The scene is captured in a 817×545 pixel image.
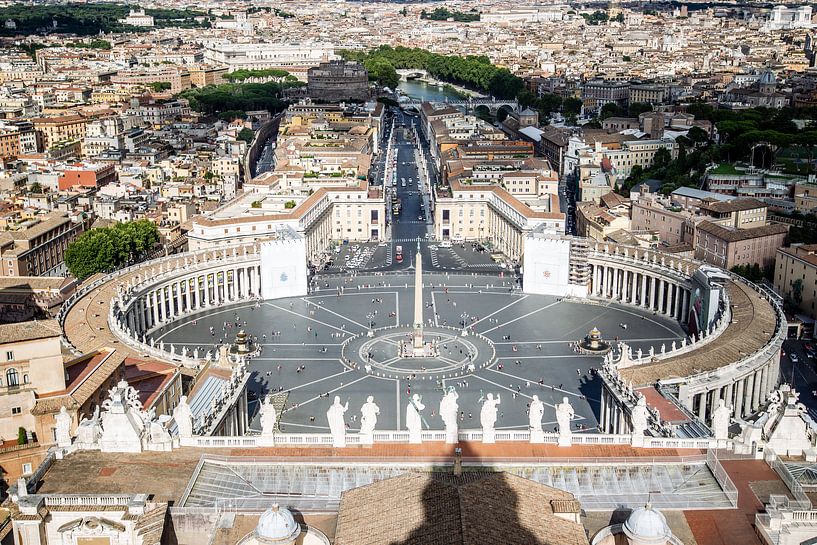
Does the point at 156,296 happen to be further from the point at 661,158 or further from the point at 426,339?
the point at 661,158

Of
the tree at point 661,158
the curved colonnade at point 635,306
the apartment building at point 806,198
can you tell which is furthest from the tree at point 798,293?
the tree at point 661,158

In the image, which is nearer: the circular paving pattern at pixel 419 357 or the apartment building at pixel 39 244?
the circular paving pattern at pixel 419 357

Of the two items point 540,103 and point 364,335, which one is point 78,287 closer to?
point 364,335

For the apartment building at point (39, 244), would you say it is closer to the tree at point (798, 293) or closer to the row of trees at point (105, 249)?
the row of trees at point (105, 249)

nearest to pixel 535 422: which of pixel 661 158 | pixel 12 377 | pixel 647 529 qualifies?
pixel 647 529

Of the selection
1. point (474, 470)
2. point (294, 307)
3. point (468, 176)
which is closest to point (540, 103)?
point (468, 176)

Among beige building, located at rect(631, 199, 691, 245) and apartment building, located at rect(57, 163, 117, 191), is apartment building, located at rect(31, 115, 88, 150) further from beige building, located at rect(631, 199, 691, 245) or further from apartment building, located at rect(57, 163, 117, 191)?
beige building, located at rect(631, 199, 691, 245)
